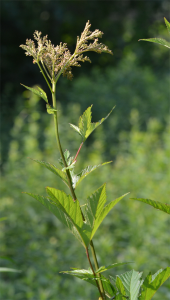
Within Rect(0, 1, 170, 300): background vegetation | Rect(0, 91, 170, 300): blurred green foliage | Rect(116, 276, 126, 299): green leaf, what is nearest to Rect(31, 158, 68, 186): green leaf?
Rect(116, 276, 126, 299): green leaf

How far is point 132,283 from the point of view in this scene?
0.35 metres

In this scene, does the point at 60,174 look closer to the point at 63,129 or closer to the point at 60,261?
the point at 60,261

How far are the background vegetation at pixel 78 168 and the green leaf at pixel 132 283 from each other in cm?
31

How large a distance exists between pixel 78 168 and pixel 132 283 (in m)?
2.67

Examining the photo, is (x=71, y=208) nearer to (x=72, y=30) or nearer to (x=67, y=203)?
(x=67, y=203)

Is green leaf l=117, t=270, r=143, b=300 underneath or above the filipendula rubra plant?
underneath

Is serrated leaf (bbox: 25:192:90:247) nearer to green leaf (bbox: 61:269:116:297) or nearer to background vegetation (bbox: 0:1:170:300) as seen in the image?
green leaf (bbox: 61:269:116:297)

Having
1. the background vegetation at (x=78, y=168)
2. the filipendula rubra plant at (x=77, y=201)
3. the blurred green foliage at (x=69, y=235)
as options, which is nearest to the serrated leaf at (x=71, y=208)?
the filipendula rubra plant at (x=77, y=201)

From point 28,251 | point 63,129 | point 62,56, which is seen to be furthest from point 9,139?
point 62,56

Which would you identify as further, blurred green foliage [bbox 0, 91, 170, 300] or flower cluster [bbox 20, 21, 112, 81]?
blurred green foliage [bbox 0, 91, 170, 300]

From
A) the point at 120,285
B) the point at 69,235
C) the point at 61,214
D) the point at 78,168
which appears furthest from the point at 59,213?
the point at 78,168

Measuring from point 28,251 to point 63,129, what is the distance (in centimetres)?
153

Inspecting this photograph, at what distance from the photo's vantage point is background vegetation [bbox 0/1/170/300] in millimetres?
2068

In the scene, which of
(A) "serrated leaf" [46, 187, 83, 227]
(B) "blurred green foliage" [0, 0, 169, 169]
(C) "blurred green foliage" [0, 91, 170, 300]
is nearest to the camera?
(A) "serrated leaf" [46, 187, 83, 227]
